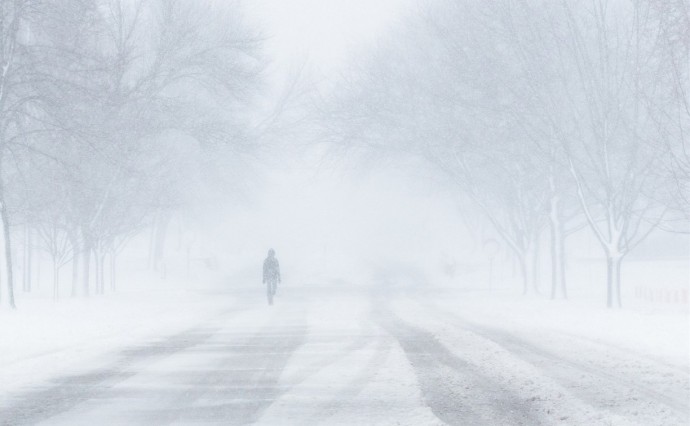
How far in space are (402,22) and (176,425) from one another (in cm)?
3240

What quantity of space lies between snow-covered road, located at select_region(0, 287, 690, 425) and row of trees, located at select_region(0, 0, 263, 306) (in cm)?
741

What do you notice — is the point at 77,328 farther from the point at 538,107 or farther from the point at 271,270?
the point at 538,107

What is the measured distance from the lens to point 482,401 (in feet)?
31.3

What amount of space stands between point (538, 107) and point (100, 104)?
12257mm

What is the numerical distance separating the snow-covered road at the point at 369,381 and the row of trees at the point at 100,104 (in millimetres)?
7412

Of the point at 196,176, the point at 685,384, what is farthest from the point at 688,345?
the point at 196,176

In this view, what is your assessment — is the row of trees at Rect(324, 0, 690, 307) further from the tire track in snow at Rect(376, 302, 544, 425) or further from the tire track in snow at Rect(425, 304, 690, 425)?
the tire track in snow at Rect(376, 302, 544, 425)

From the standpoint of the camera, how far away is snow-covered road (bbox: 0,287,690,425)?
8.82 meters

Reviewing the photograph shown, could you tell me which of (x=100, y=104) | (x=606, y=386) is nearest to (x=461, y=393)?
(x=606, y=386)

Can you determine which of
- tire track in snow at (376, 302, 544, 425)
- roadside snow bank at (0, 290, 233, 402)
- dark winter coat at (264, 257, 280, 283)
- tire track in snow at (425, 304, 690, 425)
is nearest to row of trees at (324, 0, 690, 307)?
dark winter coat at (264, 257, 280, 283)

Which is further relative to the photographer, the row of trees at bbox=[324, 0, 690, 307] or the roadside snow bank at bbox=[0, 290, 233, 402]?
the row of trees at bbox=[324, 0, 690, 307]

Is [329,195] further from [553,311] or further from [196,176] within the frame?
[553,311]

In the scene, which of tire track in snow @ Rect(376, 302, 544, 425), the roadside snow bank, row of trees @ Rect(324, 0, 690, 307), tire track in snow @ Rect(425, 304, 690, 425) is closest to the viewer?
tire track in snow @ Rect(376, 302, 544, 425)

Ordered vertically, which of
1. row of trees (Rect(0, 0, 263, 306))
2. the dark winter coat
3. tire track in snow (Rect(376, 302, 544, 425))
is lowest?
tire track in snow (Rect(376, 302, 544, 425))
